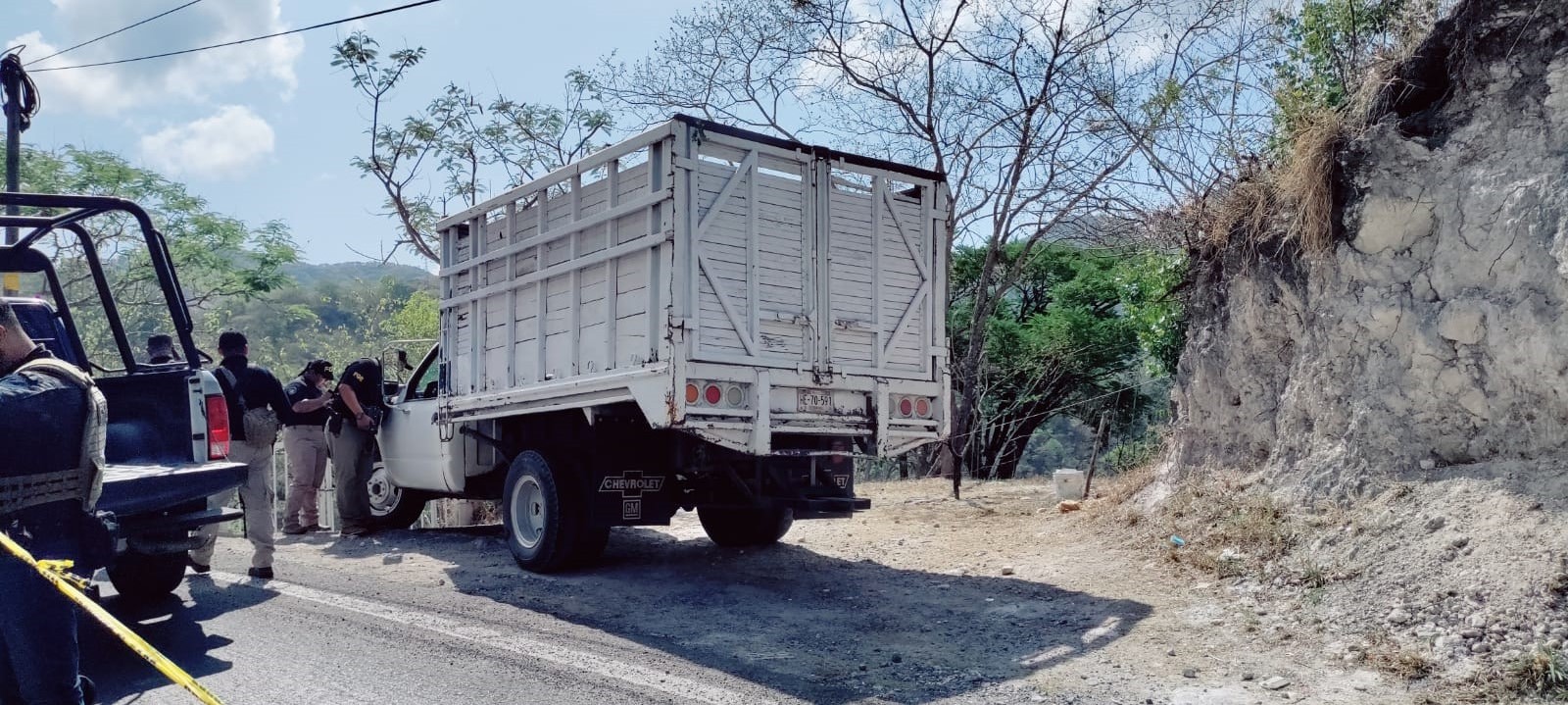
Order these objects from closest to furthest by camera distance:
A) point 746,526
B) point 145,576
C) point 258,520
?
point 145,576
point 258,520
point 746,526

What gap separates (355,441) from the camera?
427 inches

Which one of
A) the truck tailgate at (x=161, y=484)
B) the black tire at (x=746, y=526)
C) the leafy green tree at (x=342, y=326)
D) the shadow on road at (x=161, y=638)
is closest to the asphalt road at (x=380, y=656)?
the shadow on road at (x=161, y=638)

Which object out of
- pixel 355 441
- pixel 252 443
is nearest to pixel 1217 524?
A: pixel 252 443

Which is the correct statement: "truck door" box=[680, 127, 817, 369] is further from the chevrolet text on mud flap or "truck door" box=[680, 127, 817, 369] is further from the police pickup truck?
the police pickup truck

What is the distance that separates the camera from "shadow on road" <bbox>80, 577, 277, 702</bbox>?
5.11 meters

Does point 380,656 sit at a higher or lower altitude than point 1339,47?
lower

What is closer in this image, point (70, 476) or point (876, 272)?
point (70, 476)

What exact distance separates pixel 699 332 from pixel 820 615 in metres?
1.88

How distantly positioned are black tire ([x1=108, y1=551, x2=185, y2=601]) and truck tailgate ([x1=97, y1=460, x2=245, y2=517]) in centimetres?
83

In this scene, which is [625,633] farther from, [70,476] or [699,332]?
[70,476]

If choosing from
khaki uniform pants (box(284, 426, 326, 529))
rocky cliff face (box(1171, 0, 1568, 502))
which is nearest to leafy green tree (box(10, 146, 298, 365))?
khaki uniform pants (box(284, 426, 326, 529))

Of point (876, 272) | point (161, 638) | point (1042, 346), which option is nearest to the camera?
point (161, 638)

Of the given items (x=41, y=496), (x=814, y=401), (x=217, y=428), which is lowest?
(x=41, y=496)

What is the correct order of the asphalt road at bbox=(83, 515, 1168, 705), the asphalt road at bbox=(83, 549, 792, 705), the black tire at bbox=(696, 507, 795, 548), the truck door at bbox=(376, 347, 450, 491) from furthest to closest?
the truck door at bbox=(376, 347, 450, 491) → the black tire at bbox=(696, 507, 795, 548) → the asphalt road at bbox=(83, 515, 1168, 705) → the asphalt road at bbox=(83, 549, 792, 705)
